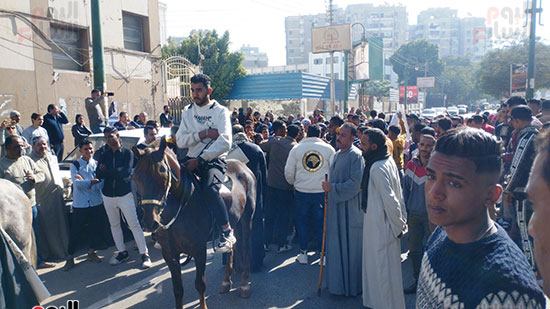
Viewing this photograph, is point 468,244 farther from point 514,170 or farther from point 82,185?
point 82,185

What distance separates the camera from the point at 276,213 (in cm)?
759

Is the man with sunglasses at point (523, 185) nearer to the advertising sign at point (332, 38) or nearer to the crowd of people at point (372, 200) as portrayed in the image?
the crowd of people at point (372, 200)

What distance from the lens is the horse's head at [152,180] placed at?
3.99 metres

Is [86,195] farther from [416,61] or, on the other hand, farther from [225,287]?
[416,61]

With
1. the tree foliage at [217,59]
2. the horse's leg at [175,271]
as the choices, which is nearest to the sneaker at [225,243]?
the horse's leg at [175,271]

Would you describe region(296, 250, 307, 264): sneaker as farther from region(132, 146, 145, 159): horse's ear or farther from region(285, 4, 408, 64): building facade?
region(285, 4, 408, 64): building facade

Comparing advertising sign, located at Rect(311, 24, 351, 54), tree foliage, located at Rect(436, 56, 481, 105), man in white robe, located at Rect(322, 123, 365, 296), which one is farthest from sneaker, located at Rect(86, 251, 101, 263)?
tree foliage, located at Rect(436, 56, 481, 105)

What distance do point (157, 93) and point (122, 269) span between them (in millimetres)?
12891

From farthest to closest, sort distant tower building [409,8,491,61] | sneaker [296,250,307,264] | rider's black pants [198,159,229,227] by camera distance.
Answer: distant tower building [409,8,491,61] < sneaker [296,250,307,264] < rider's black pants [198,159,229,227]

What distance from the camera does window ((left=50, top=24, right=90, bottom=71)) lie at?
1403 centimetres

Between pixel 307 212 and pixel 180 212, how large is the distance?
9.01 ft

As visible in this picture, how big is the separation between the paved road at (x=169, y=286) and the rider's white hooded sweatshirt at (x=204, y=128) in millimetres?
1930

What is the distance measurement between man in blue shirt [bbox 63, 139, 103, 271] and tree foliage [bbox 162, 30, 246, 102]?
25854 mm

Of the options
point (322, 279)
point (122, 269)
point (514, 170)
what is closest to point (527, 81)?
point (514, 170)
